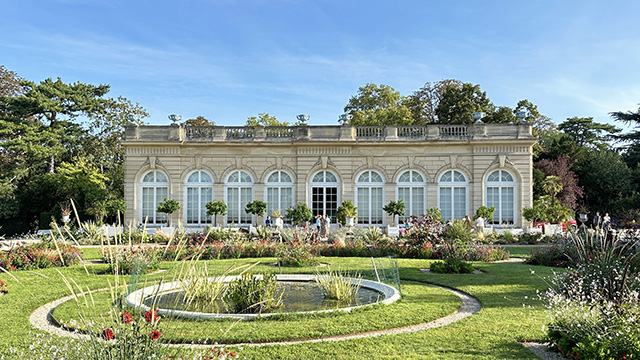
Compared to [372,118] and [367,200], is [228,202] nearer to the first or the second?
[367,200]

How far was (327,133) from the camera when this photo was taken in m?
25.0

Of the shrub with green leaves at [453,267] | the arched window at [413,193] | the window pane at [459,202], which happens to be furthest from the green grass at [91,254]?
the window pane at [459,202]

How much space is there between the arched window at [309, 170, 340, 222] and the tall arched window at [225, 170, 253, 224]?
341cm

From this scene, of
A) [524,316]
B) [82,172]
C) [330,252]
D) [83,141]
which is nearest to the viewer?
[524,316]

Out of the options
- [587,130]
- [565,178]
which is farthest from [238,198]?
[587,130]

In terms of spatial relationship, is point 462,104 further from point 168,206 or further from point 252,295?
point 252,295

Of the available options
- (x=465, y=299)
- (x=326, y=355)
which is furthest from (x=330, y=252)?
(x=326, y=355)

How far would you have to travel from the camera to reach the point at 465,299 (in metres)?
8.81

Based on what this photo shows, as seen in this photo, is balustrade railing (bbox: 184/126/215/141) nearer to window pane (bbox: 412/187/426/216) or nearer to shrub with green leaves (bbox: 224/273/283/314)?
window pane (bbox: 412/187/426/216)

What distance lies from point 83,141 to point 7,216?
6600mm

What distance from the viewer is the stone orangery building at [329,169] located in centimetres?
2442

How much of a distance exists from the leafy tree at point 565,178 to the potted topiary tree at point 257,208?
19527 mm

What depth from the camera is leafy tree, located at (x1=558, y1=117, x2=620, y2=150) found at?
40219mm

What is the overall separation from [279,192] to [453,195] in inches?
362
